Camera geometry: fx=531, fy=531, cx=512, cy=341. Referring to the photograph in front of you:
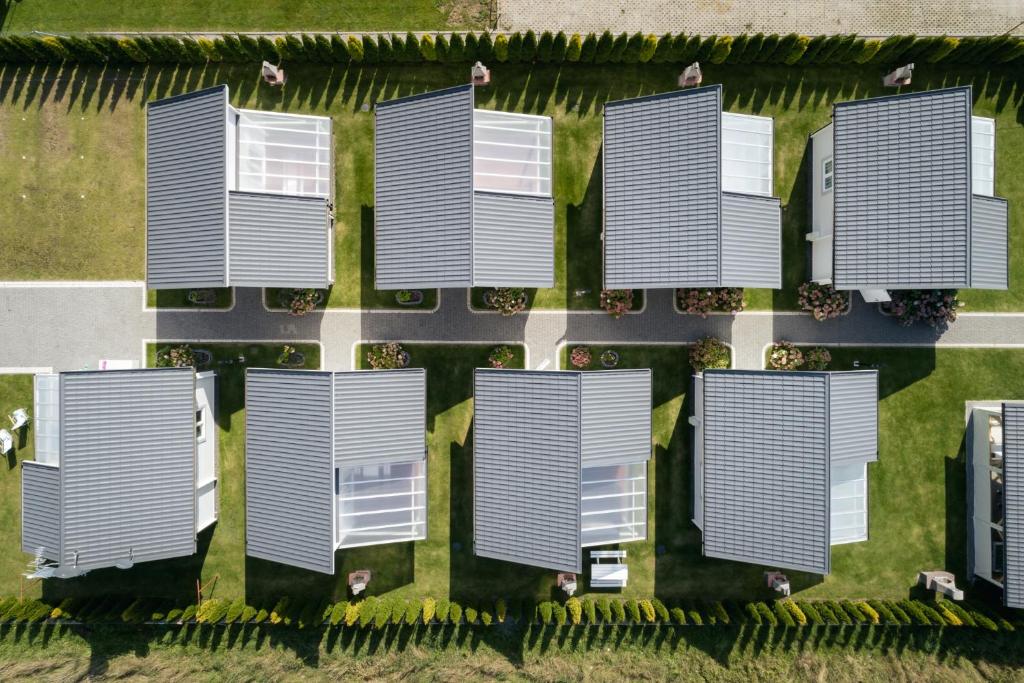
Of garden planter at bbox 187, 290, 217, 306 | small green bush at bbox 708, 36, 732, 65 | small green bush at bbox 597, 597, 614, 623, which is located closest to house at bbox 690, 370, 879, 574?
small green bush at bbox 597, 597, 614, 623

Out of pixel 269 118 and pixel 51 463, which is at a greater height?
pixel 269 118

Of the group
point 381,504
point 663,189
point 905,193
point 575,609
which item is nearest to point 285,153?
point 381,504

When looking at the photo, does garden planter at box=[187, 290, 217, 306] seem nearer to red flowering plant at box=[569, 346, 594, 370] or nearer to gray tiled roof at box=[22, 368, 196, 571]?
gray tiled roof at box=[22, 368, 196, 571]

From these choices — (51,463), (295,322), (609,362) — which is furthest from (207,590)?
(609,362)

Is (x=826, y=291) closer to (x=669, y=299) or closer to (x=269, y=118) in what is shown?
(x=669, y=299)

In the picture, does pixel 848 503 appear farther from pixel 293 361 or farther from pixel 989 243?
pixel 293 361

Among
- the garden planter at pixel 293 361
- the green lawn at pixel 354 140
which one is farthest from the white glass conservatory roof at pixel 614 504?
the garden planter at pixel 293 361
